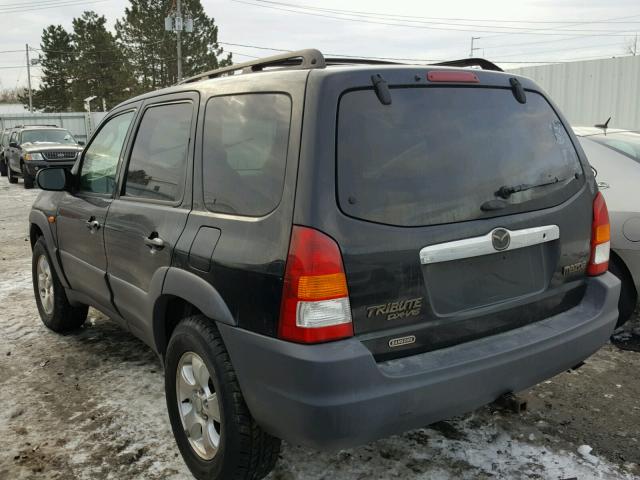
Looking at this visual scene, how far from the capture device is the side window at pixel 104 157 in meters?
3.64

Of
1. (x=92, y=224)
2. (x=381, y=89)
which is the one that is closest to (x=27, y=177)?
(x=92, y=224)

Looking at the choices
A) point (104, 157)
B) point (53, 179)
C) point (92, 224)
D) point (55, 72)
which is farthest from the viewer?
point (55, 72)

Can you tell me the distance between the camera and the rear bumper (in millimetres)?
2025

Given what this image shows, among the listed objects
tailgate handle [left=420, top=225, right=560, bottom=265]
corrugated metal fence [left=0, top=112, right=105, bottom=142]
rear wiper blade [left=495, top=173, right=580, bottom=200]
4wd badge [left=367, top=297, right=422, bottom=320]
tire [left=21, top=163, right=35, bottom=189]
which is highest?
corrugated metal fence [left=0, top=112, right=105, bottom=142]

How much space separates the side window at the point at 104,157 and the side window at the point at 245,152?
118 centimetres

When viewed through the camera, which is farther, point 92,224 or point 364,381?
point 92,224

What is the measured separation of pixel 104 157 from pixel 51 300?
1.54 metres

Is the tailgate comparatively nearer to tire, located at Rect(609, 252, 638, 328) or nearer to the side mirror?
tire, located at Rect(609, 252, 638, 328)

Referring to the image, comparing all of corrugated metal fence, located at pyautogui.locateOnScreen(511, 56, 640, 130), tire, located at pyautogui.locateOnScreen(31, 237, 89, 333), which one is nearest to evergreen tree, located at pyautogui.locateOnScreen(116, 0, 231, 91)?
corrugated metal fence, located at pyautogui.locateOnScreen(511, 56, 640, 130)

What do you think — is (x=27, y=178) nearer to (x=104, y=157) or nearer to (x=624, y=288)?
(x=104, y=157)

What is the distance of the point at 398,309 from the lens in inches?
85.5

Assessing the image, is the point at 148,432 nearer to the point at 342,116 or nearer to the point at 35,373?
the point at 35,373

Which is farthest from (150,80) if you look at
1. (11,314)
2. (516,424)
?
(516,424)

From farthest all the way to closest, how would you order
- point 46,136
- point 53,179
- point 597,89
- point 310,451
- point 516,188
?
point 46,136 → point 597,89 → point 53,179 → point 310,451 → point 516,188
